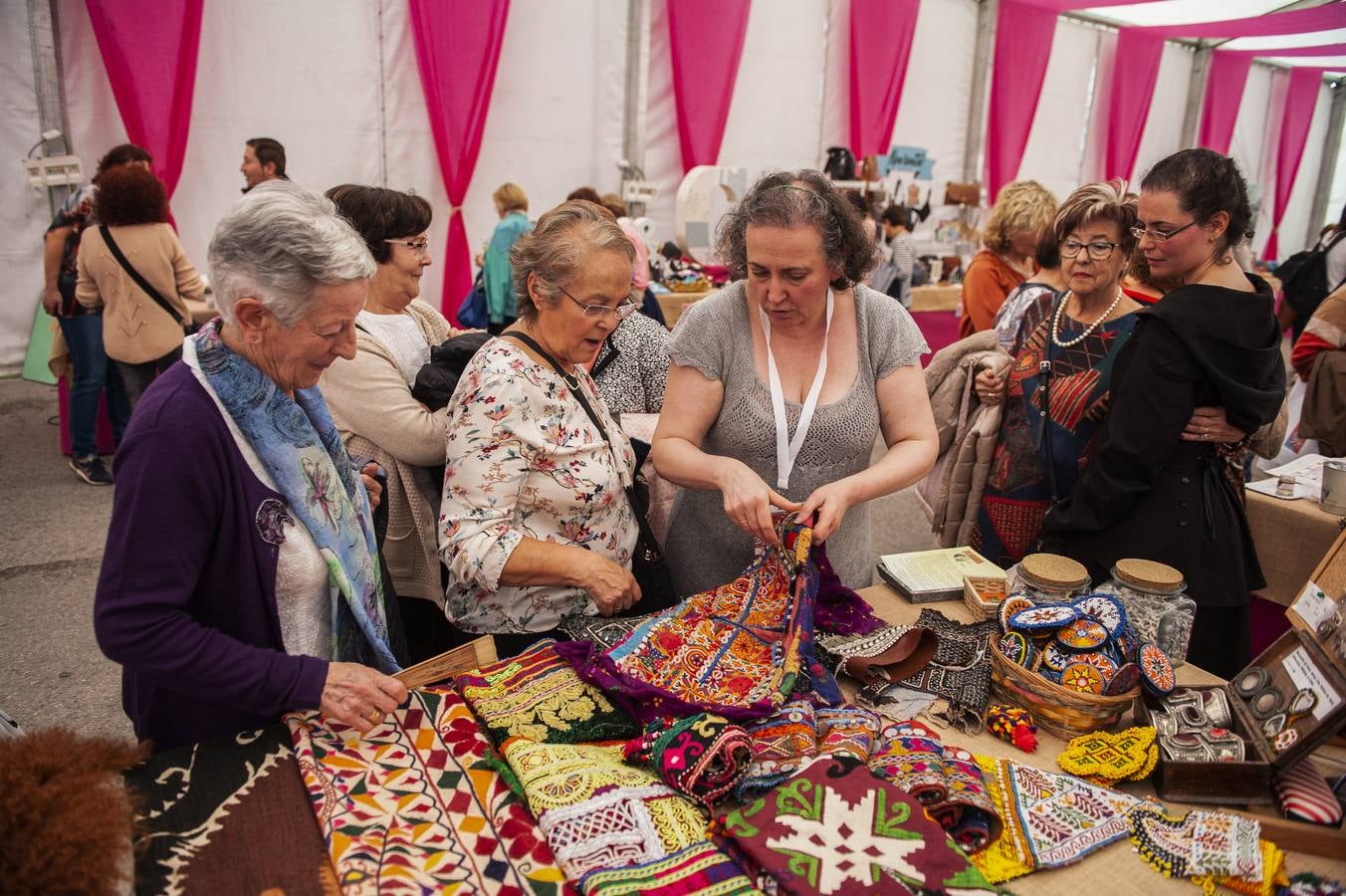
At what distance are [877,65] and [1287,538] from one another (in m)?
8.28

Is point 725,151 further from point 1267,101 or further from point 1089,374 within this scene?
point 1267,101

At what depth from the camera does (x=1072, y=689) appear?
4.84ft

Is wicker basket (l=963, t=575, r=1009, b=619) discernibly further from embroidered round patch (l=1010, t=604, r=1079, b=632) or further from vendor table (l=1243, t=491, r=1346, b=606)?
vendor table (l=1243, t=491, r=1346, b=606)

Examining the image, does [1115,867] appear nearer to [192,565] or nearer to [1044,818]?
[1044,818]

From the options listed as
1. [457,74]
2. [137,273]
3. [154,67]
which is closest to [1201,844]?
[137,273]

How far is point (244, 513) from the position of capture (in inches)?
53.5

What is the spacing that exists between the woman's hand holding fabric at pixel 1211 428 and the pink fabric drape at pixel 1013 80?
9182 millimetres

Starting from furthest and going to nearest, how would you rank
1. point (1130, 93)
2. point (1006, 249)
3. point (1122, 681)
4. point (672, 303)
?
point (1130, 93) < point (672, 303) < point (1006, 249) < point (1122, 681)

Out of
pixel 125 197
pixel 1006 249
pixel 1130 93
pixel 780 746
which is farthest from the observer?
pixel 1130 93

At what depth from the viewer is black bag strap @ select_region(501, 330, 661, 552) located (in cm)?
182

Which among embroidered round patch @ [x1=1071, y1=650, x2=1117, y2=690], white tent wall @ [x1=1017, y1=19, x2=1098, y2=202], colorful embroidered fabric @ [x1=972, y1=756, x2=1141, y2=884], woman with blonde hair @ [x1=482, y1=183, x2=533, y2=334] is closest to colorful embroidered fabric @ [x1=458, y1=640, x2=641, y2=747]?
colorful embroidered fabric @ [x1=972, y1=756, x2=1141, y2=884]

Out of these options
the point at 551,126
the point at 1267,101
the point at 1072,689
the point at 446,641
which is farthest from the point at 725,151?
the point at 1267,101

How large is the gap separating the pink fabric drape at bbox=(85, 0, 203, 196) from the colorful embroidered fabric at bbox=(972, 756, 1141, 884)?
686cm

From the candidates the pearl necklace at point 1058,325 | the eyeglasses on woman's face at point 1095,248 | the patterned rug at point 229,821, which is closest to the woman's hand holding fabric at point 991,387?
the pearl necklace at point 1058,325
